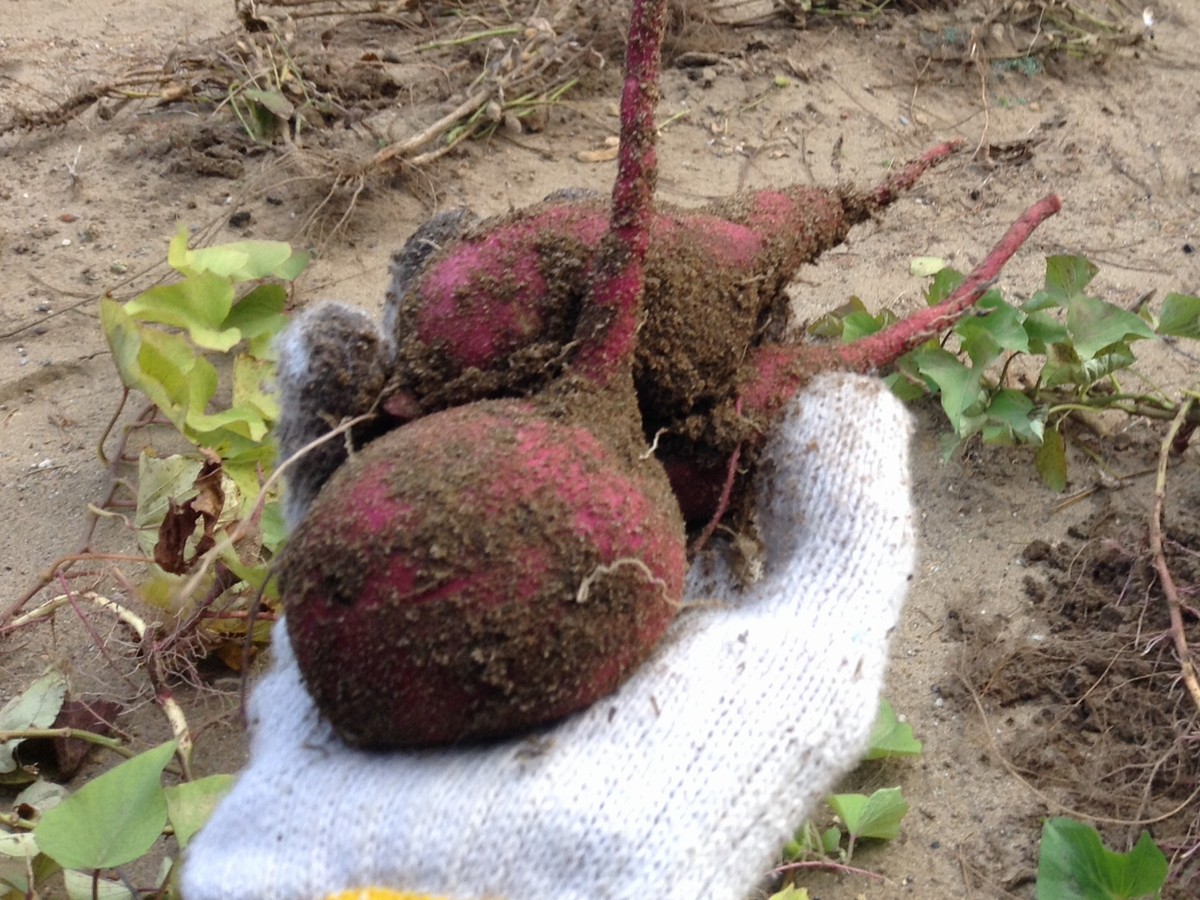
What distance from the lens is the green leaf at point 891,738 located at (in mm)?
1106

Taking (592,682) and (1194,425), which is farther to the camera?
(1194,425)

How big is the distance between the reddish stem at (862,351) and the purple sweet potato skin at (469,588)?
21cm

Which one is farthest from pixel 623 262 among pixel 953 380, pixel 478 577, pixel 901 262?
pixel 901 262

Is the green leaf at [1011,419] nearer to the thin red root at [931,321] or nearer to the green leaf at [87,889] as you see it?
the thin red root at [931,321]

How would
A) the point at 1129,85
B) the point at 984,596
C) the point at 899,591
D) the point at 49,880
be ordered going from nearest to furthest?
1. the point at 899,591
2. the point at 49,880
3. the point at 984,596
4. the point at 1129,85

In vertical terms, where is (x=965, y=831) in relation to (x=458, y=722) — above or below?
below

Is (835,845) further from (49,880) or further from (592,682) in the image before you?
(49,880)

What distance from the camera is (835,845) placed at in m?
1.09

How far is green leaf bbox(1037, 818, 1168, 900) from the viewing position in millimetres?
907

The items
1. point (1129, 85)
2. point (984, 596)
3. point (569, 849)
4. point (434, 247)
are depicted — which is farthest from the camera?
point (1129, 85)

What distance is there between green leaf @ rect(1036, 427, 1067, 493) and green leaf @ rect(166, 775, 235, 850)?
1107 millimetres

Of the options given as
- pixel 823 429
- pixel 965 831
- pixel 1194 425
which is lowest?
pixel 965 831

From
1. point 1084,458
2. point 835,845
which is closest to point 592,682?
point 835,845

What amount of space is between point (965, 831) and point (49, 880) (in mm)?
977
